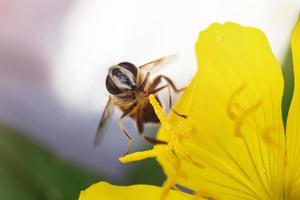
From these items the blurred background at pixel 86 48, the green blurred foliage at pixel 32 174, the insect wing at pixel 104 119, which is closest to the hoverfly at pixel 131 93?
the insect wing at pixel 104 119

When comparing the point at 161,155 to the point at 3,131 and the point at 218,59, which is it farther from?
the point at 3,131

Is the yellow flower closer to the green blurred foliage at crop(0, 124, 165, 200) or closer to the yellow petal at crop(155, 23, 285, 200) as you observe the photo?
the yellow petal at crop(155, 23, 285, 200)

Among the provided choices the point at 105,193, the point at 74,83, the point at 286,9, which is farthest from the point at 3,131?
the point at 286,9

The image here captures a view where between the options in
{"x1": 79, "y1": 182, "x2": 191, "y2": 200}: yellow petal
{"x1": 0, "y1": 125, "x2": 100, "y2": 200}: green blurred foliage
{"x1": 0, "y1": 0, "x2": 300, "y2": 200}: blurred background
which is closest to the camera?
{"x1": 79, "y1": 182, "x2": 191, "y2": 200}: yellow petal

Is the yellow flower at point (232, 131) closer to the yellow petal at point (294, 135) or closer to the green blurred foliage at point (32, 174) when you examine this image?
the yellow petal at point (294, 135)

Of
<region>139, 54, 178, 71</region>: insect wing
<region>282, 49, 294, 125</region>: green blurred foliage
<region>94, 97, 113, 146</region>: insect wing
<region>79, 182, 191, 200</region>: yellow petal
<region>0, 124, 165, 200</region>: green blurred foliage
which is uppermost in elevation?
<region>139, 54, 178, 71</region>: insect wing

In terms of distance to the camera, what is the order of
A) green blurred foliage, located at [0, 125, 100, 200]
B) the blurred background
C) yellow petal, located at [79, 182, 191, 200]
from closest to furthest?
yellow petal, located at [79, 182, 191, 200] → green blurred foliage, located at [0, 125, 100, 200] → the blurred background

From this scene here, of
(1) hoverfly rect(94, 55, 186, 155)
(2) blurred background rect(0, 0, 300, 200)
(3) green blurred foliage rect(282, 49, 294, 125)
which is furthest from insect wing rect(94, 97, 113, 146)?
(2) blurred background rect(0, 0, 300, 200)

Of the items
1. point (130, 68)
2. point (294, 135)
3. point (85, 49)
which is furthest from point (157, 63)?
point (85, 49)
